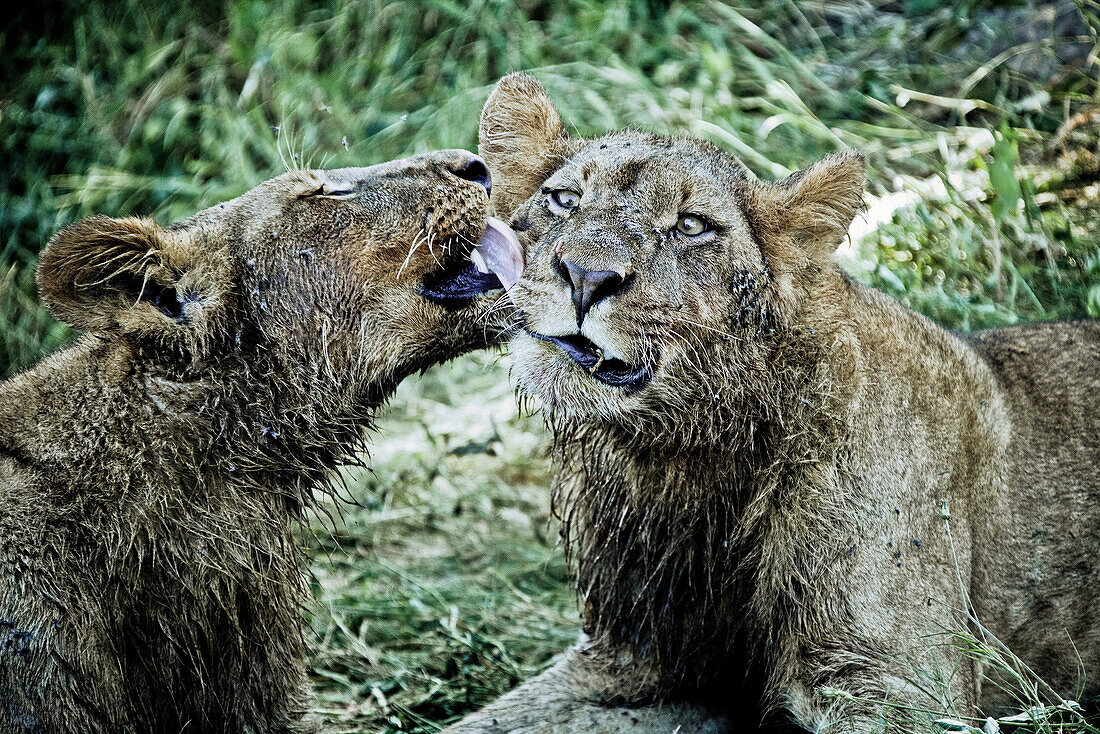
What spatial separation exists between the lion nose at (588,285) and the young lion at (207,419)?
47cm

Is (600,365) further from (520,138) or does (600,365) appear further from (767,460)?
(520,138)

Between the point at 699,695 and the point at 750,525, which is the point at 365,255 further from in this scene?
the point at 699,695

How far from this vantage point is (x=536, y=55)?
7.54m

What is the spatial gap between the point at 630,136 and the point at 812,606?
5.16ft

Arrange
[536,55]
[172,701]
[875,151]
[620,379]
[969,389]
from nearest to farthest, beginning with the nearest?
[620,379], [172,701], [969,389], [875,151], [536,55]

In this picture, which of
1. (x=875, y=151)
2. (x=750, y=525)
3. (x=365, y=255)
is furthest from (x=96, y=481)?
(x=875, y=151)

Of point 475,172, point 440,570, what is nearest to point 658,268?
point 475,172

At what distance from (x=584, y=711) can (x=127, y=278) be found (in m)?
Result: 1.99

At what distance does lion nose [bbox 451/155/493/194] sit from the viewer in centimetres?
350

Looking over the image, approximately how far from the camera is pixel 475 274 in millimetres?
3395

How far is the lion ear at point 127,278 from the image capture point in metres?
2.96

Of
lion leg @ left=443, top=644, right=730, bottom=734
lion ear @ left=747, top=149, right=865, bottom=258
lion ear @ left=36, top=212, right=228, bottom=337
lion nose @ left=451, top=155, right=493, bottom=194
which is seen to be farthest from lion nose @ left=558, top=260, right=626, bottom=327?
lion leg @ left=443, top=644, right=730, bottom=734

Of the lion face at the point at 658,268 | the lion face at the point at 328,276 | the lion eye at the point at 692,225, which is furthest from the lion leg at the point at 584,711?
the lion eye at the point at 692,225

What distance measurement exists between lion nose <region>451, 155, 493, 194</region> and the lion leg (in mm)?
1646
